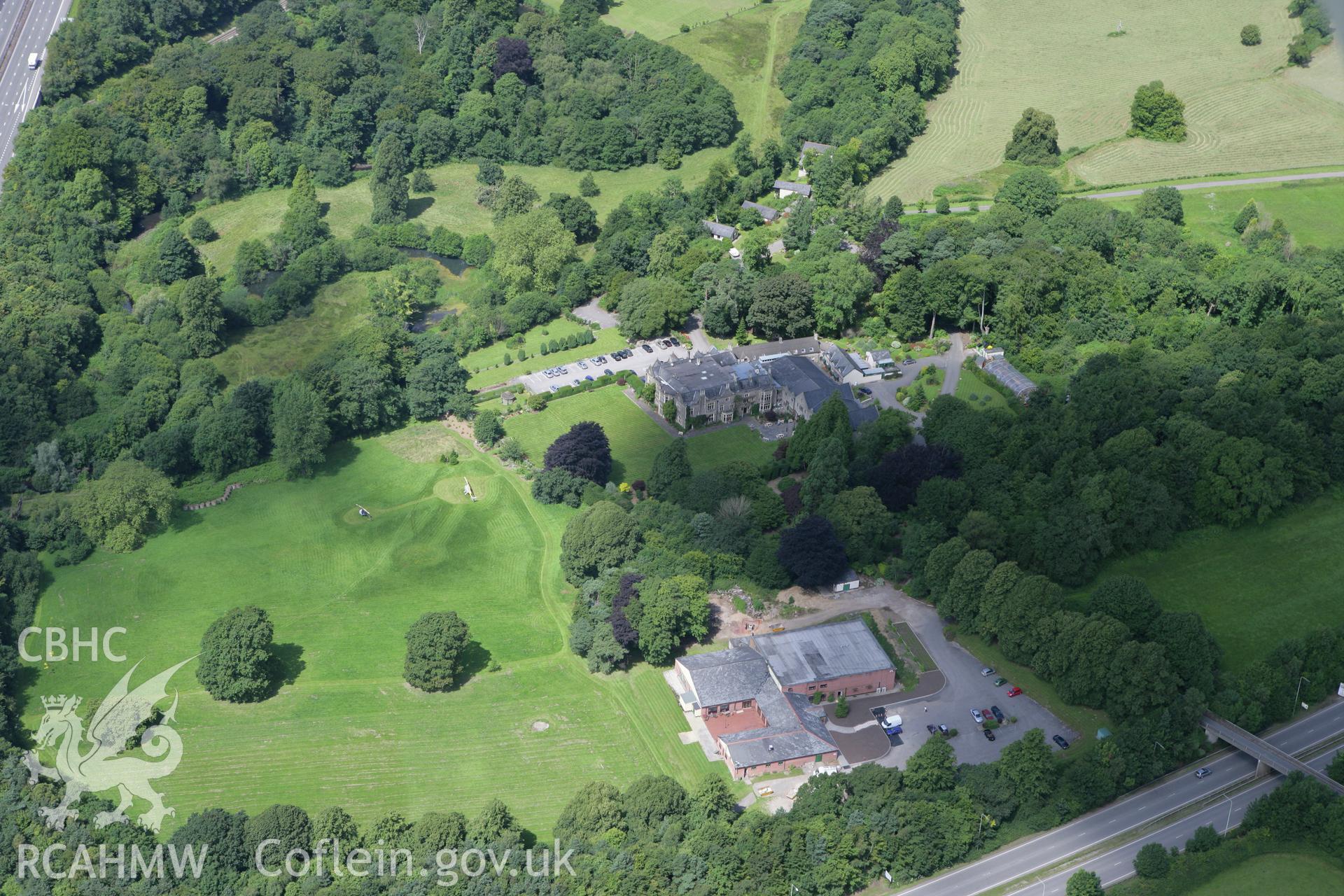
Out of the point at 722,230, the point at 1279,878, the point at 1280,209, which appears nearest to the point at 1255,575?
the point at 1279,878

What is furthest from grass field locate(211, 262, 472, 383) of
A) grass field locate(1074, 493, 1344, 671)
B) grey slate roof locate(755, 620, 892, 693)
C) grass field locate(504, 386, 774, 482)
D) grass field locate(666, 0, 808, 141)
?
grass field locate(1074, 493, 1344, 671)

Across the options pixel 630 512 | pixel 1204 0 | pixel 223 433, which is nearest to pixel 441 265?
pixel 223 433

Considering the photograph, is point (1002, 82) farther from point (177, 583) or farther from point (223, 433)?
point (177, 583)

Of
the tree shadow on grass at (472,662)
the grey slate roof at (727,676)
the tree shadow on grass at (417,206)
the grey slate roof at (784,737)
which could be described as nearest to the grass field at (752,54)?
the tree shadow on grass at (417,206)

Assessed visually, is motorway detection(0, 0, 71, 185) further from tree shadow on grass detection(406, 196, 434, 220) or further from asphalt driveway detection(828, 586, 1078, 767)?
asphalt driveway detection(828, 586, 1078, 767)

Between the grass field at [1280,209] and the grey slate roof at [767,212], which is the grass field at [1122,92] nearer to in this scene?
the grass field at [1280,209]
